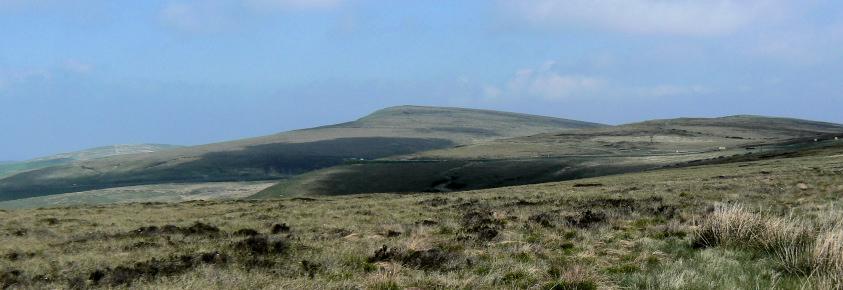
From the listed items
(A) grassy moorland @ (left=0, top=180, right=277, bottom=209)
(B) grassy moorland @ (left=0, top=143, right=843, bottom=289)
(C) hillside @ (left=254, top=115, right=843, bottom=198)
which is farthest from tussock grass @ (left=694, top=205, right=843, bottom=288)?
(A) grassy moorland @ (left=0, top=180, right=277, bottom=209)

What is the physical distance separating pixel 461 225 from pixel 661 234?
7.00m

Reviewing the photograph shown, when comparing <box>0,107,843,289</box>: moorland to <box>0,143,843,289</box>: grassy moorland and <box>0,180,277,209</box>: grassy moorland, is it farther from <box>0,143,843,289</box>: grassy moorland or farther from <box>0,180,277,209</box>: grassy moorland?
<box>0,180,277,209</box>: grassy moorland

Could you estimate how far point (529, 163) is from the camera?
111 m

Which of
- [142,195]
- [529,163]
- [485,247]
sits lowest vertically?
[142,195]

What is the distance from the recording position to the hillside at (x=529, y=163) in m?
94.0

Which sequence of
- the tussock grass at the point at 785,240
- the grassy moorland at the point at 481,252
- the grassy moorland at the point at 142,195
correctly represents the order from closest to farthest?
the tussock grass at the point at 785,240, the grassy moorland at the point at 481,252, the grassy moorland at the point at 142,195

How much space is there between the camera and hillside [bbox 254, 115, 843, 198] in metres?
94.0

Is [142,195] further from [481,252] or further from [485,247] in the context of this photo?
[481,252]

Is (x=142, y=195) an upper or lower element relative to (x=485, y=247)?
lower

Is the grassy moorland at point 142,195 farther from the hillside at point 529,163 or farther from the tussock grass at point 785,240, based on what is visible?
the tussock grass at point 785,240

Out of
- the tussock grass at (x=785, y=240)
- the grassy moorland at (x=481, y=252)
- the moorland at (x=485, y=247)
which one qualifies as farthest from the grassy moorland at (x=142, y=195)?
the tussock grass at (x=785, y=240)

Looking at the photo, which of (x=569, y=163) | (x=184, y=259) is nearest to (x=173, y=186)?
(x=569, y=163)

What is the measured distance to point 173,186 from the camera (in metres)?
163

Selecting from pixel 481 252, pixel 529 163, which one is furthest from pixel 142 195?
pixel 481 252
